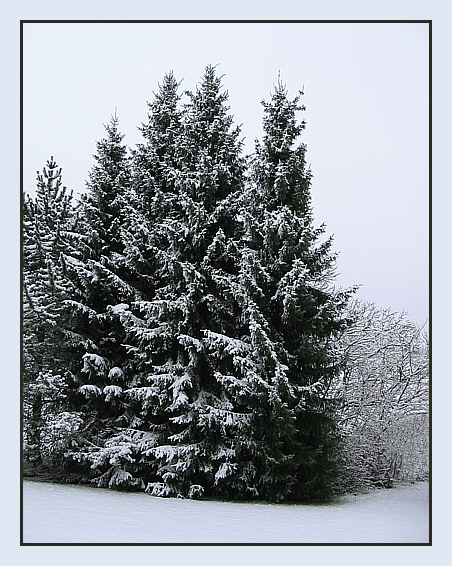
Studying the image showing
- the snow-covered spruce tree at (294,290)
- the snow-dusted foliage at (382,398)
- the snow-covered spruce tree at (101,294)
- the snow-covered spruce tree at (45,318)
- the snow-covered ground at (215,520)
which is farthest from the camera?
the snow-covered spruce tree at (101,294)

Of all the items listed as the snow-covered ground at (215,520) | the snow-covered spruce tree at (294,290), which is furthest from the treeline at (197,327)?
the snow-covered ground at (215,520)

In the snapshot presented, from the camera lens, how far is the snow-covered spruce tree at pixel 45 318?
9516mm

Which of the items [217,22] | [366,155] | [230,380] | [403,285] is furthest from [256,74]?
[230,380]

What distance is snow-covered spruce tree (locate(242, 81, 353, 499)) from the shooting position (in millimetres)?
9633

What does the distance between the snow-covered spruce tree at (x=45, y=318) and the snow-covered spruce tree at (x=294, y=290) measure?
2.45m

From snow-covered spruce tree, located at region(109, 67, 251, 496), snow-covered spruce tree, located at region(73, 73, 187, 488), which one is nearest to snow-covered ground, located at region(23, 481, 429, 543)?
snow-covered spruce tree, located at region(73, 73, 187, 488)

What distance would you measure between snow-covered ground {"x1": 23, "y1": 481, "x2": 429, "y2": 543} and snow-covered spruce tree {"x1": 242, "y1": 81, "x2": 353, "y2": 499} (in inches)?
28.3

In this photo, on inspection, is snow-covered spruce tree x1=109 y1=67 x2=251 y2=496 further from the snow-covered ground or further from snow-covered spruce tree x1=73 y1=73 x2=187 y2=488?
the snow-covered ground

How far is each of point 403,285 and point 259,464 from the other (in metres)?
2.83

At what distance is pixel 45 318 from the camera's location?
9906 mm

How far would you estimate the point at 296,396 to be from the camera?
9.77 metres

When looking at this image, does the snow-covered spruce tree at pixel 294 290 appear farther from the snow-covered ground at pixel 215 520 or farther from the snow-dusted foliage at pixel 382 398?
the snow-covered ground at pixel 215 520

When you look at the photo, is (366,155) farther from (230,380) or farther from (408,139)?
(230,380)

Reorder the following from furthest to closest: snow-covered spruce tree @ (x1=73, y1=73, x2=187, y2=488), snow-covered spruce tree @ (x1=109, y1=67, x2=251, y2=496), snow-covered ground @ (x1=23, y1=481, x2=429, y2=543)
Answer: snow-covered spruce tree @ (x1=73, y1=73, x2=187, y2=488)
snow-covered spruce tree @ (x1=109, y1=67, x2=251, y2=496)
snow-covered ground @ (x1=23, y1=481, x2=429, y2=543)
